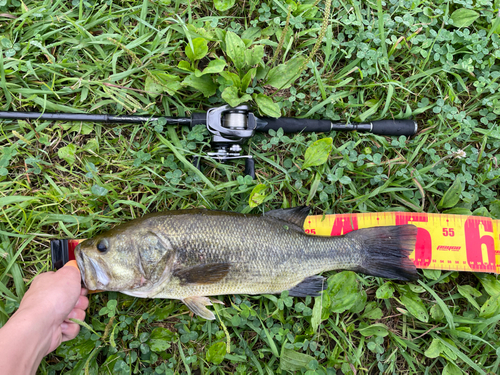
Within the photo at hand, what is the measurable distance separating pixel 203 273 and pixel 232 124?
1423 mm

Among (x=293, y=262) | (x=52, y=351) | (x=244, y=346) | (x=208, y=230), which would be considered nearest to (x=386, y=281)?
(x=293, y=262)

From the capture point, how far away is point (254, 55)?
3.24 meters

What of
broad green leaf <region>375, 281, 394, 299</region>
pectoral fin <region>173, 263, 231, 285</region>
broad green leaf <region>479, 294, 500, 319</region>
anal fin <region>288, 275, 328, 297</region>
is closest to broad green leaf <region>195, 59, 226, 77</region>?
pectoral fin <region>173, 263, 231, 285</region>

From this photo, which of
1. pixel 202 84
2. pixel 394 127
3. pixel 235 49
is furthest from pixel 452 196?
pixel 202 84

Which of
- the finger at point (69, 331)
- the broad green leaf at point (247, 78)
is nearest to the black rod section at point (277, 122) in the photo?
the broad green leaf at point (247, 78)

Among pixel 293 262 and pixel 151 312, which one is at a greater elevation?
pixel 293 262

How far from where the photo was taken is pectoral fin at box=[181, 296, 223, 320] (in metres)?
2.97

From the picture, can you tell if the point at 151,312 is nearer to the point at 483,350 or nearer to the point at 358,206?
the point at 358,206

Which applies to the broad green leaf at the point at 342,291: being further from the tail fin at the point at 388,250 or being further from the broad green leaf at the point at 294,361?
the broad green leaf at the point at 294,361

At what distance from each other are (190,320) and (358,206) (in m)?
2.14

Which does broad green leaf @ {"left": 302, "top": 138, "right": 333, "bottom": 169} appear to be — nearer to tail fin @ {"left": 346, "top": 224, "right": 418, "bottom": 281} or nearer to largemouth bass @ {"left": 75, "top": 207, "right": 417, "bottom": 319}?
largemouth bass @ {"left": 75, "top": 207, "right": 417, "bottom": 319}

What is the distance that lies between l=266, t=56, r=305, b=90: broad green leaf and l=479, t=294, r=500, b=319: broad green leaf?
3.11 m

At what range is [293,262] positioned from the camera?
119 inches

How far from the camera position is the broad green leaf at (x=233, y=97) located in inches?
124
